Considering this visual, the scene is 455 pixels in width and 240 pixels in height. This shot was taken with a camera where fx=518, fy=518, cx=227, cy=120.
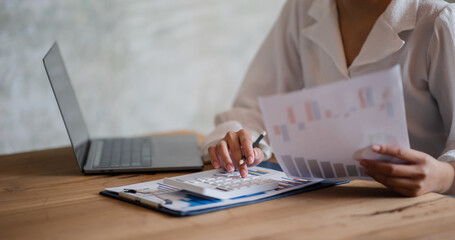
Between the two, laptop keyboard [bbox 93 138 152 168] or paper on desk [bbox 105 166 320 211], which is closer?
paper on desk [bbox 105 166 320 211]

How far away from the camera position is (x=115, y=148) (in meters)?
1.21

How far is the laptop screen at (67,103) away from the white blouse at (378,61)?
0.27 m

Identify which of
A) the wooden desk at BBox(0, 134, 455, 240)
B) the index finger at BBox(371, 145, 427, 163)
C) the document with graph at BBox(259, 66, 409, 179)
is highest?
the document with graph at BBox(259, 66, 409, 179)

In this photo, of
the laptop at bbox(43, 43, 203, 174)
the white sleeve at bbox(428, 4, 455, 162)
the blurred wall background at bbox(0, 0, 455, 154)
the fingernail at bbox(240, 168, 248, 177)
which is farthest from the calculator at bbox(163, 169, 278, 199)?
the blurred wall background at bbox(0, 0, 455, 154)

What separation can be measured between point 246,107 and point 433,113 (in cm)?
46

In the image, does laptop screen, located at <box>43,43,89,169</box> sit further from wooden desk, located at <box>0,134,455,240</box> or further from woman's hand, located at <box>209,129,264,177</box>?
woman's hand, located at <box>209,129,264,177</box>

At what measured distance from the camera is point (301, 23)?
4.40 ft

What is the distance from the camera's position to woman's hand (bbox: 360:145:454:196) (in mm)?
795

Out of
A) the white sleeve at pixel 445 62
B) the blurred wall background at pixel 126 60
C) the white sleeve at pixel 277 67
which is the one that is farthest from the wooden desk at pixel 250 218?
the blurred wall background at pixel 126 60

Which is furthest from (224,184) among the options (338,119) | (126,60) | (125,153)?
(126,60)

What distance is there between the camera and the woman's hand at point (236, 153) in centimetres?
96

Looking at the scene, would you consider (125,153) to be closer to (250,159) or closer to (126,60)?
(250,159)

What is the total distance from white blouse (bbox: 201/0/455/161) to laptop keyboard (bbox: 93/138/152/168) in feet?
0.46

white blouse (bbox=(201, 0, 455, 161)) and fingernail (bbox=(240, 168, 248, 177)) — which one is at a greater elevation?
white blouse (bbox=(201, 0, 455, 161))
